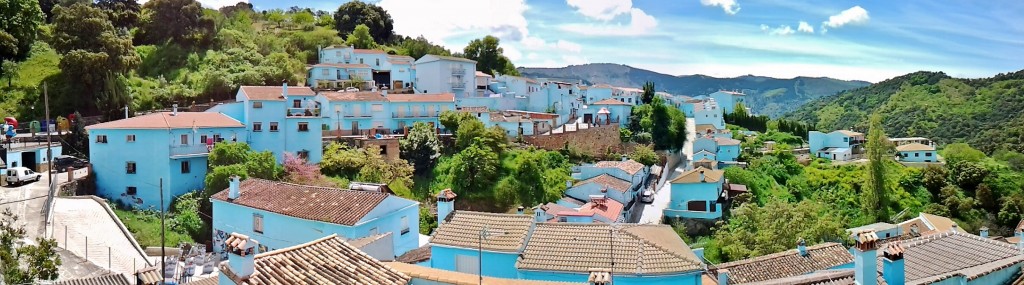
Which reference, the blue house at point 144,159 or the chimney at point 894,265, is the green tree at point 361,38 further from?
the chimney at point 894,265

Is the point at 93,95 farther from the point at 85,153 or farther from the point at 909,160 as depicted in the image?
the point at 909,160

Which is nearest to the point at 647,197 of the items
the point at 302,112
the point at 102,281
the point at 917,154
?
the point at 302,112

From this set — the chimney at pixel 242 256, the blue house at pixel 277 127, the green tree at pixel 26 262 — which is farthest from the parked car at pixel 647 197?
the chimney at pixel 242 256

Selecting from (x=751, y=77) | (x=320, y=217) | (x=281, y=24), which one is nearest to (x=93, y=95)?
(x=320, y=217)

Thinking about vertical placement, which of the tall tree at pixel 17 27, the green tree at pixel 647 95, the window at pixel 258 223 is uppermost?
the tall tree at pixel 17 27

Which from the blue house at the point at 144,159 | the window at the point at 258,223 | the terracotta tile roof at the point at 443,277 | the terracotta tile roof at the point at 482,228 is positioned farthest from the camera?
the blue house at the point at 144,159

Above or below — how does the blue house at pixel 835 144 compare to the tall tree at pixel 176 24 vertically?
below

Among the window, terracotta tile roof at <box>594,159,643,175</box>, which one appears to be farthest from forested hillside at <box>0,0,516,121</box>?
terracotta tile roof at <box>594,159,643,175</box>
